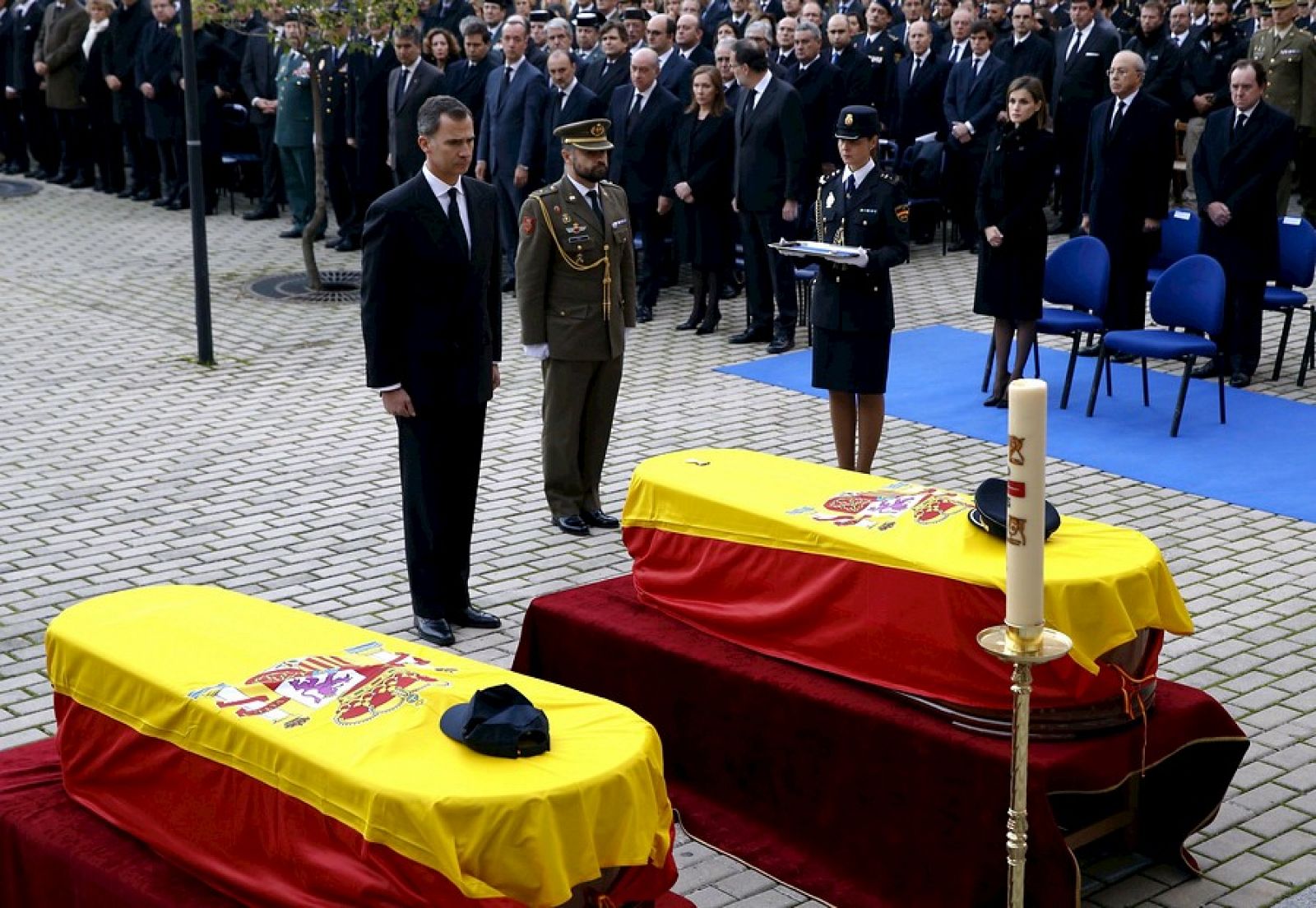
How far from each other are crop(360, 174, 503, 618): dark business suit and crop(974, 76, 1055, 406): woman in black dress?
420 cm

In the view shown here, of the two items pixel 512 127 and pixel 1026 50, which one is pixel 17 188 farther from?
pixel 1026 50

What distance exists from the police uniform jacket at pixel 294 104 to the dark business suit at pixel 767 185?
501cm

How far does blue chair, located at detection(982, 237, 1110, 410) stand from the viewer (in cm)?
1023

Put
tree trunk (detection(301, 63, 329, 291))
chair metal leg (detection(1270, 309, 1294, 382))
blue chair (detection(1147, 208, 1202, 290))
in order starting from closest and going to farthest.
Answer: chair metal leg (detection(1270, 309, 1294, 382)), blue chair (detection(1147, 208, 1202, 290)), tree trunk (detection(301, 63, 329, 291))

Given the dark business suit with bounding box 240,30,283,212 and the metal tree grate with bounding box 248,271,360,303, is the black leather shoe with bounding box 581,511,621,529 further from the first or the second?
the dark business suit with bounding box 240,30,283,212

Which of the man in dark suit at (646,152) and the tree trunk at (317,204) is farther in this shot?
the tree trunk at (317,204)

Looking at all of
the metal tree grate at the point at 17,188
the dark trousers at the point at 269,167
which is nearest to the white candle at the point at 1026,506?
the dark trousers at the point at 269,167

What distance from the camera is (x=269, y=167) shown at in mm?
17188

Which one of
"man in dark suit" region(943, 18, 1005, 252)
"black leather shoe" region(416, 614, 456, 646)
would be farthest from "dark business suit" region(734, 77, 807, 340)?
"black leather shoe" region(416, 614, 456, 646)

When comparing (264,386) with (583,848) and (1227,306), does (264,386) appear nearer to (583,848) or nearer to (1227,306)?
(1227,306)

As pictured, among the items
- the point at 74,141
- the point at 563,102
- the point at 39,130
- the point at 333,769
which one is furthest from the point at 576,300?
the point at 39,130

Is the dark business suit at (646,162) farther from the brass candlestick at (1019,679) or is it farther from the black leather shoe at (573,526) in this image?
the brass candlestick at (1019,679)

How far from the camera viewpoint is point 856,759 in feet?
15.9

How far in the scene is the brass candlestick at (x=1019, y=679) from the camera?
282cm
